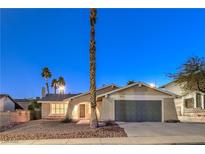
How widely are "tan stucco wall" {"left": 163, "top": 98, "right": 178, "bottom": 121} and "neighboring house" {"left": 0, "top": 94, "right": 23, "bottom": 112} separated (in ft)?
42.2

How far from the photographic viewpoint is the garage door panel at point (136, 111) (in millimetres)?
21891

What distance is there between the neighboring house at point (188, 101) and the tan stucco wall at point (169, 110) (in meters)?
0.91

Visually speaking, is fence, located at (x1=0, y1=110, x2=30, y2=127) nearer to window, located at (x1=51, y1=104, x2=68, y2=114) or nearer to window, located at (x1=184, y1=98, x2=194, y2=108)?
window, located at (x1=51, y1=104, x2=68, y2=114)

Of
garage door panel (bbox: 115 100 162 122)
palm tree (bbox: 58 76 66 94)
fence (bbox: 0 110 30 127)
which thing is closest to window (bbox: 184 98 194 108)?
garage door panel (bbox: 115 100 162 122)

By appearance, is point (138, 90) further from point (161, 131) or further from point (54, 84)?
point (54, 84)

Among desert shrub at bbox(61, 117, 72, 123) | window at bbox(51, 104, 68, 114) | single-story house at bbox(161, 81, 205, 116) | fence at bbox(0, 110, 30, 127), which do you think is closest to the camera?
fence at bbox(0, 110, 30, 127)

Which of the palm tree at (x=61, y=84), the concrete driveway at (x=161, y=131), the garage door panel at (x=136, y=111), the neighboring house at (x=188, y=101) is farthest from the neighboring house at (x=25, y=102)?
the concrete driveway at (x=161, y=131)

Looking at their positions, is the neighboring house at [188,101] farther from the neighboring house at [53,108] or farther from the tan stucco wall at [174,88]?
the neighboring house at [53,108]

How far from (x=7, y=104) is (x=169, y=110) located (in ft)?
45.8

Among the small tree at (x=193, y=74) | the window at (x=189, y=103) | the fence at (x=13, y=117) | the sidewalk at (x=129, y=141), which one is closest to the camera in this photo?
the sidewalk at (x=129, y=141)

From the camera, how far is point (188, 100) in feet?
83.4

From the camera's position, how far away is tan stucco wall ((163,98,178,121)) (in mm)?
22188

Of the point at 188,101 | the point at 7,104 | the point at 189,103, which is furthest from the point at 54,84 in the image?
the point at 189,103

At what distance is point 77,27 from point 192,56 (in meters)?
7.40
